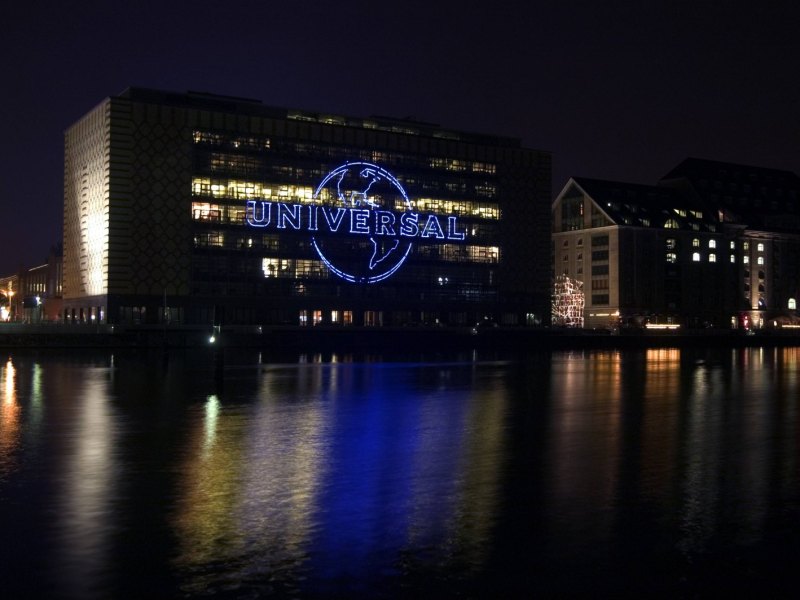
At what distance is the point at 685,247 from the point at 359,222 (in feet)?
198

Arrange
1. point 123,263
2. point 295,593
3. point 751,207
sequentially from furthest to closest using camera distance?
point 751,207
point 123,263
point 295,593

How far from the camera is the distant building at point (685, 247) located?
152875 millimetres

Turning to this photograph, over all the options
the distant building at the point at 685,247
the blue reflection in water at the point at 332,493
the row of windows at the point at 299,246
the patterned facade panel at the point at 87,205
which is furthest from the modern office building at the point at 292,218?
the blue reflection in water at the point at 332,493

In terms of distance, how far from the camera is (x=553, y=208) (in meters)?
167

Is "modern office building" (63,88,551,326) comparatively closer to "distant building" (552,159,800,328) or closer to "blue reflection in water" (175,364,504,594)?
"distant building" (552,159,800,328)

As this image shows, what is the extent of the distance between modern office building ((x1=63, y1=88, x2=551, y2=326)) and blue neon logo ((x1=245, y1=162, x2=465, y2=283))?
20 centimetres

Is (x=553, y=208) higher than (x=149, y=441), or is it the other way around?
(x=553, y=208)

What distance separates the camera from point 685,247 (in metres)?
159

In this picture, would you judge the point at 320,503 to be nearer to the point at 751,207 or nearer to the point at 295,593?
the point at 295,593

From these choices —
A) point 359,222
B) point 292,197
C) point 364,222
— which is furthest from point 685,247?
point 292,197

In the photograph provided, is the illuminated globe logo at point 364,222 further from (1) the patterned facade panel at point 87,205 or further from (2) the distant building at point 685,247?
(2) the distant building at point 685,247

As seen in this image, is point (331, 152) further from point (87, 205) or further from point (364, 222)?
point (87, 205)

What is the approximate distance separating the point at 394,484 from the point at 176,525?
5210 millimetres

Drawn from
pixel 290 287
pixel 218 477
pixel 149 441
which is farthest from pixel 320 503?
pixel 290 287
